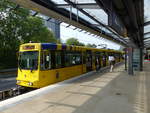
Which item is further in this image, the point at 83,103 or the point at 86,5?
the point at 86,5

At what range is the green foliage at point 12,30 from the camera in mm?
21484

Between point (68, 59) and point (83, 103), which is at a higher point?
point (68, 59)

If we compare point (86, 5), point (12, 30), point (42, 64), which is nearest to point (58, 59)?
point (42, 64)

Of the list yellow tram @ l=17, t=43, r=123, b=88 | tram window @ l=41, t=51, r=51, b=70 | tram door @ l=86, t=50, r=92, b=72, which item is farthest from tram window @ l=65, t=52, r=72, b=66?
tram door @ l=86, t=50, r=92, b=72

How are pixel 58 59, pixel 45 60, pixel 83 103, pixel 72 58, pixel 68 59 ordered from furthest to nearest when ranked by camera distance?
pixel 72 58 → pixel 68 59 → pixel 58 59 → pixel 45 60 → pixel 83 103

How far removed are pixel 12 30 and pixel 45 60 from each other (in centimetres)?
1688

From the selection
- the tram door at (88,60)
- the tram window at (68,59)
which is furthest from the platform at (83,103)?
the tram door at (88,60)

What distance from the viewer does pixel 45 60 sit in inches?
336

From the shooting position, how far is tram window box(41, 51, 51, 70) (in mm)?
8374

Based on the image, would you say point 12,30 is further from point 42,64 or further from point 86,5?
point 86,5

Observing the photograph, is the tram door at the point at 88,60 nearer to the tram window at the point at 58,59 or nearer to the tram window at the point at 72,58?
the tram window at the point at 72,58

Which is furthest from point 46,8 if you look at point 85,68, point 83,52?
point 85,68

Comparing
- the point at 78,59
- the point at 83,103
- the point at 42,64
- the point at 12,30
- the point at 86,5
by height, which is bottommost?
the point at 83,103

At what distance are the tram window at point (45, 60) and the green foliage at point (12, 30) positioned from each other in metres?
14.4
